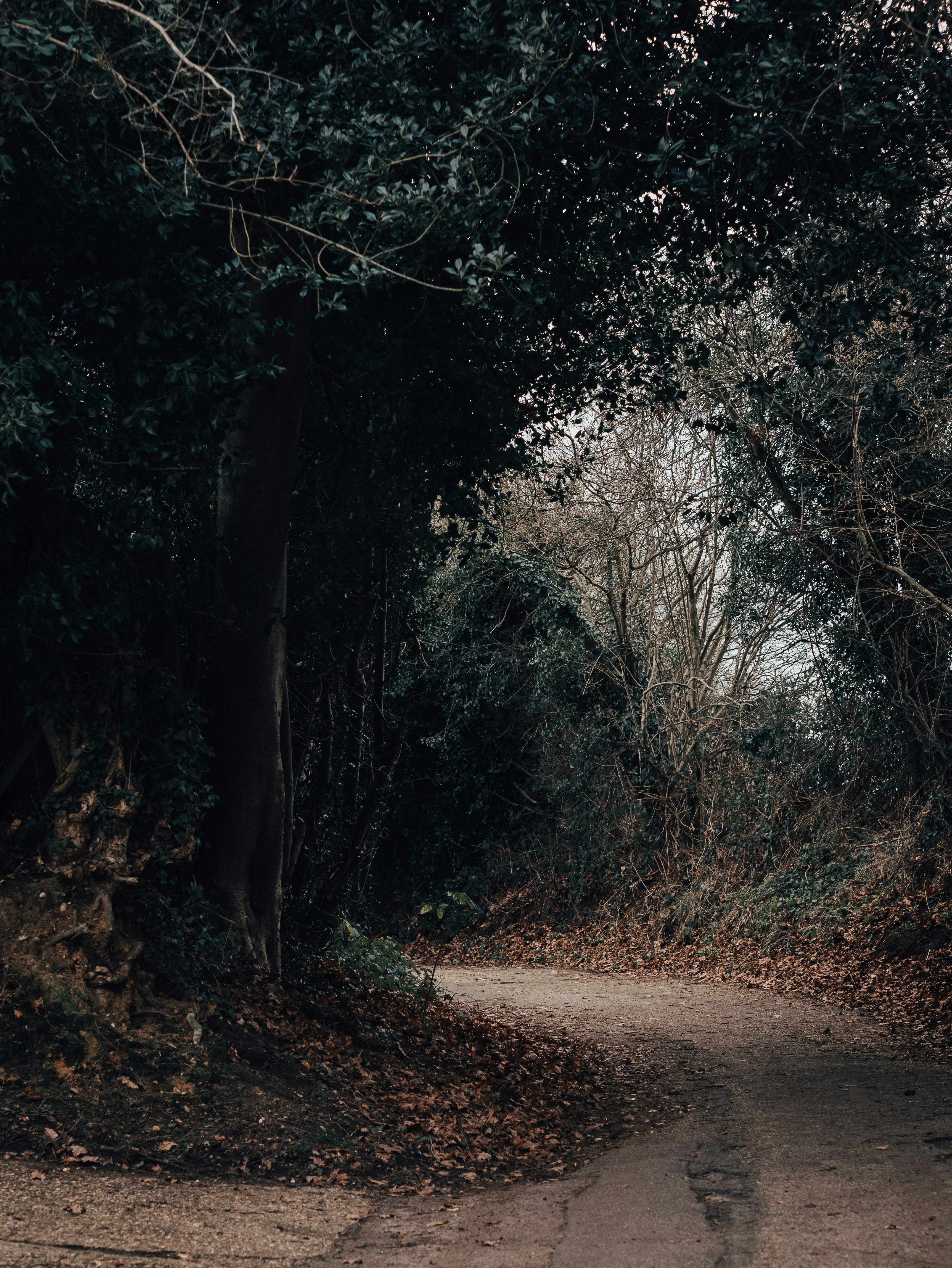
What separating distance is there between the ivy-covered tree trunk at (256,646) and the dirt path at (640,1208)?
3.00 meters

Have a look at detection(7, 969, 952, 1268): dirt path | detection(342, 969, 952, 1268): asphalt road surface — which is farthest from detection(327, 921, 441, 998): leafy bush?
detection(7, 969, 952, 1268): dirt path

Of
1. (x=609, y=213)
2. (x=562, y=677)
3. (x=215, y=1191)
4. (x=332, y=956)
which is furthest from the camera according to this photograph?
(x=562, y=677)

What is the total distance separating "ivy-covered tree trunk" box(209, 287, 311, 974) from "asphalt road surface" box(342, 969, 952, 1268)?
10.8 ft

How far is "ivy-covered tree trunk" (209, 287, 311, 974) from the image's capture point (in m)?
8.64

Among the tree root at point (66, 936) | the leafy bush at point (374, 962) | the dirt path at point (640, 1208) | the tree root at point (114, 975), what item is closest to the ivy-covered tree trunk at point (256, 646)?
the tree root at point (114, 975)

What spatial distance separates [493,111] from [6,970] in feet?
21.0

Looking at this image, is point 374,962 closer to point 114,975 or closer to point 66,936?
point 114,975

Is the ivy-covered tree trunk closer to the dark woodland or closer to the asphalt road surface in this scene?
the dark woodland

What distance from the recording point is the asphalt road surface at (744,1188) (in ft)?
16.8

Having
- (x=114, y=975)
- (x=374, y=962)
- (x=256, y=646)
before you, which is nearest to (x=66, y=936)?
(x=114, y=975)

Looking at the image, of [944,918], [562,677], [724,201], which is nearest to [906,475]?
[944,918]

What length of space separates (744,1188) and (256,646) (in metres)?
5.29

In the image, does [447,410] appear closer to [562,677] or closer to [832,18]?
[832,18]

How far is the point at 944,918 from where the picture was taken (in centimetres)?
1434
